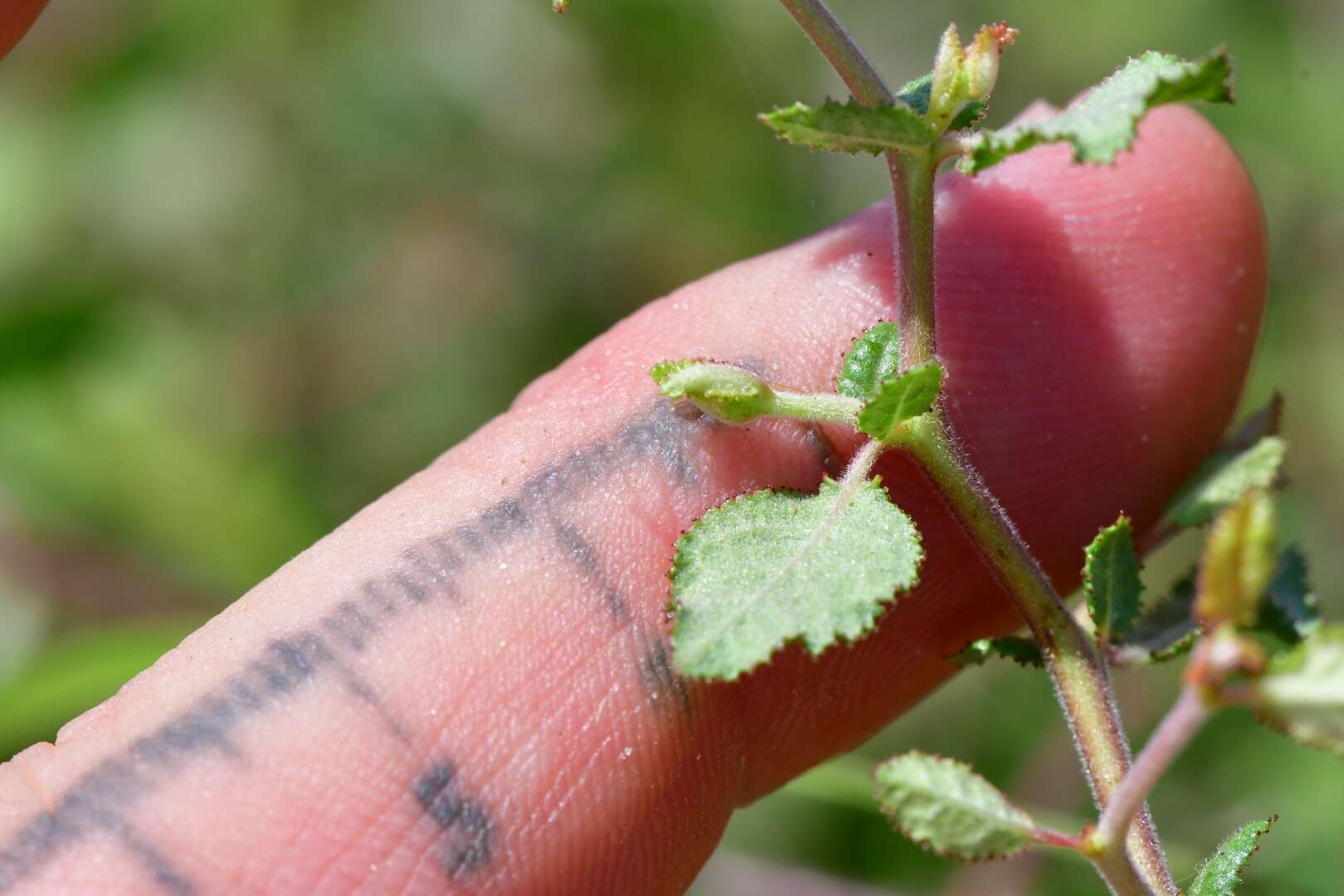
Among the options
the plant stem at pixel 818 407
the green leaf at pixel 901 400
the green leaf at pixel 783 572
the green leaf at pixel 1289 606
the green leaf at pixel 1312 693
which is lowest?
the green leaf at pixel 1289 606

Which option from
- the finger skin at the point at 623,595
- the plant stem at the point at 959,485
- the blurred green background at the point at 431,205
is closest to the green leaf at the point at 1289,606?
the finger skin at the point at 623,595

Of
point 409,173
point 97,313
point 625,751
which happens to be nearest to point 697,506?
point 625,751

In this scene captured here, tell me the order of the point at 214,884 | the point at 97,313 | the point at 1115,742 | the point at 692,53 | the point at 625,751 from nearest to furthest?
the point at 1115,742 → the point at 214,884 → the point at 625,751 → the point at 97,313 → the point at 692,53

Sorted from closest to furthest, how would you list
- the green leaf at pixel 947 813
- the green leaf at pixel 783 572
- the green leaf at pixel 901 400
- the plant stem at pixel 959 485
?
the green leaf at pixel 947 813
the green leaf at pixel 783 572
the green leaf at pixel 901 400
the plant stem at pixel 959 485

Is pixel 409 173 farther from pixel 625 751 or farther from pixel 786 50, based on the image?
pixel 625 751

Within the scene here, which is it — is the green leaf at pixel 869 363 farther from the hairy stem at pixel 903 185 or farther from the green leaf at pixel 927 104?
the green leaf at pixel 927 104

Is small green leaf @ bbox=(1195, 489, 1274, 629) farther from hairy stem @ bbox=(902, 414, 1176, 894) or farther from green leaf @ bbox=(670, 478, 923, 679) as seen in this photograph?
hairy stem @ bbox=(902, 414, 1176, 894)
